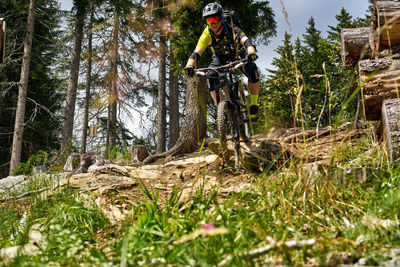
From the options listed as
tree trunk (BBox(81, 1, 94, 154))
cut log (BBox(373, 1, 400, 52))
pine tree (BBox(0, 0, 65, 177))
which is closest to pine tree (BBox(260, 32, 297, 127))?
cut log (BBox(373, 1, 400, 52))

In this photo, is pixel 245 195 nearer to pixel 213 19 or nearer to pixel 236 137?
pixel 236 137

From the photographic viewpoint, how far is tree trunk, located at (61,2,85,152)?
15187 mm

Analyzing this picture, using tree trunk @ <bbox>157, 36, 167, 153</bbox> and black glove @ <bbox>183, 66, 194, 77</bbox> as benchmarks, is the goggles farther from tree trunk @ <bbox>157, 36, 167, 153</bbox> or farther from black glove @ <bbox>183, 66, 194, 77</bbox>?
tree trunk @ <bbox>157, 36, 167, 153</bbox>

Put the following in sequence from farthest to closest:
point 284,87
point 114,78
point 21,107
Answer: point 284,87 → point 114,78 → point 21,107

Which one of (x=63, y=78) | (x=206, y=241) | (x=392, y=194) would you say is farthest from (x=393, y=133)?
(x=63, y=78)

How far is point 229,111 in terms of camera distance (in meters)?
4.64

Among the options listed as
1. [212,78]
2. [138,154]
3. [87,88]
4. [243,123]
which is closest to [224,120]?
[212,78]

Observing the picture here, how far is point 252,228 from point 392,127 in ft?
7.06

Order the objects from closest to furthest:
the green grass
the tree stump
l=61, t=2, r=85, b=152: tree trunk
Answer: the green grass, the tree stump, l=61, t=2, r=85, b=152: tree trunk

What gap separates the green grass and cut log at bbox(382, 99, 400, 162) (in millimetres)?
404

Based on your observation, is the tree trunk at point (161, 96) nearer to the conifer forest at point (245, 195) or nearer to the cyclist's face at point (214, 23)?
the conifer forest at point (245, 195)

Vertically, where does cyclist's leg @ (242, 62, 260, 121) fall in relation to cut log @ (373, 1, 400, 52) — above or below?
below

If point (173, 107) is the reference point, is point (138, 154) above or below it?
below

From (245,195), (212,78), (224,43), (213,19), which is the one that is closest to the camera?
(245,195)
